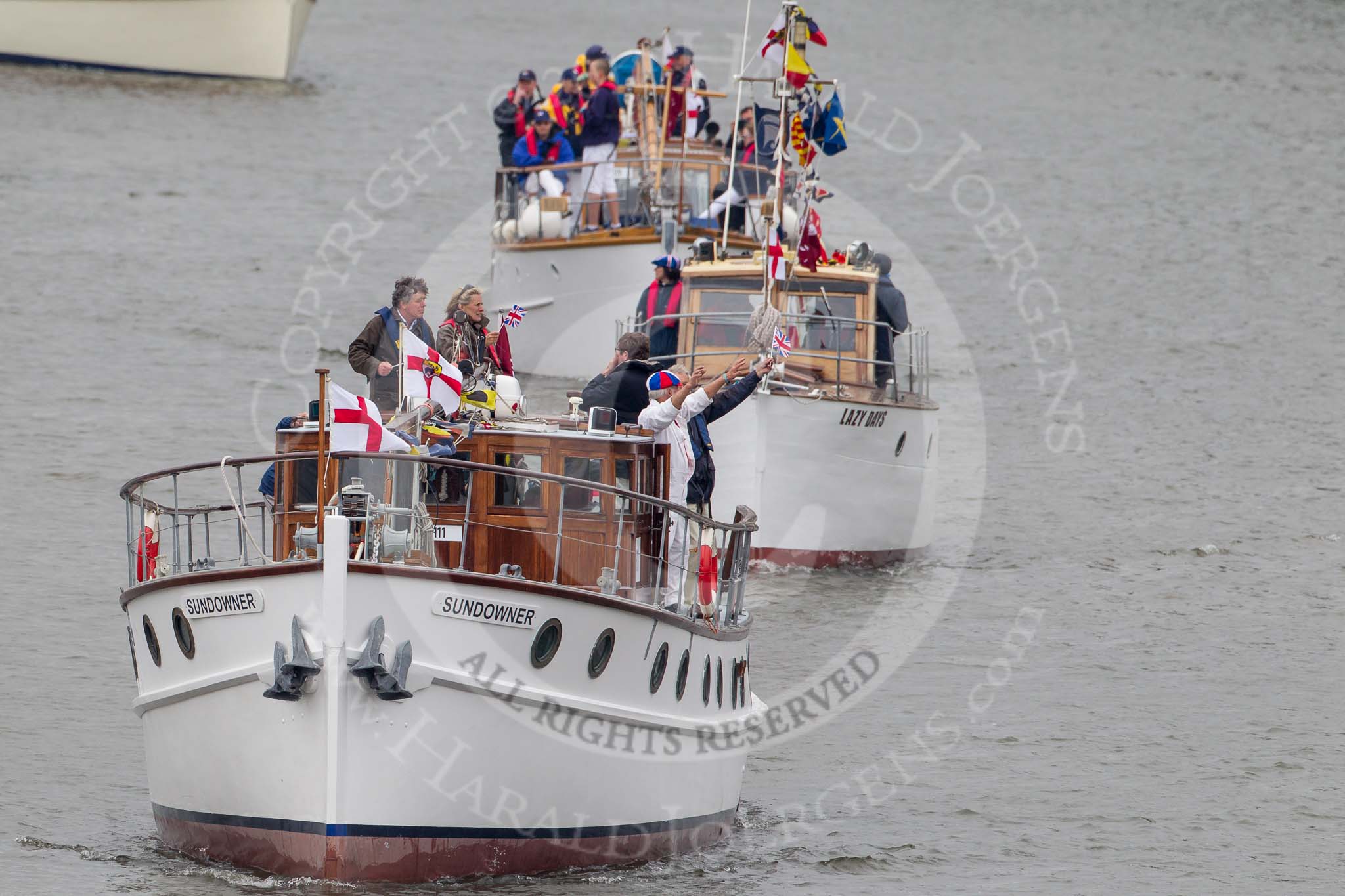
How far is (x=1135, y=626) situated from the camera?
21453 mm

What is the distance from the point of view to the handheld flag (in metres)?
21.1

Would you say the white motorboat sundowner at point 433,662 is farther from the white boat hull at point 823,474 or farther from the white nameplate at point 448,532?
the white boat hull at point 823,474

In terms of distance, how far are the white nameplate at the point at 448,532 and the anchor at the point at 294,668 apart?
133 centimetres

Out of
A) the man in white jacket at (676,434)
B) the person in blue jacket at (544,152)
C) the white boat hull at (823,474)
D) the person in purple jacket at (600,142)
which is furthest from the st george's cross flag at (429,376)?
the person in blue jacket at (544,152)

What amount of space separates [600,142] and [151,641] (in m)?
17.1

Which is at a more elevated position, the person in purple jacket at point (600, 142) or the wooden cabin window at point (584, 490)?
the person in purple jacket at point (600, 142)

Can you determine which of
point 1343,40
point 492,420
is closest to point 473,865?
point 492,420

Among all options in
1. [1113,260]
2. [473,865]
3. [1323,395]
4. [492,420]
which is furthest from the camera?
[1113,260]

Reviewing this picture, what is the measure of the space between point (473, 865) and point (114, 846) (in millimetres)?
2740

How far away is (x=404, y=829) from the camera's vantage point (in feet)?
41.1

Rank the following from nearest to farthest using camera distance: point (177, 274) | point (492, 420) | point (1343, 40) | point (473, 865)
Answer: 1. point (473, 865)
2. point (492, 420)
3. point (177, 274)
4. point (1343, 40)

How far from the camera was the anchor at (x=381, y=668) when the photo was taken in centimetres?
1198

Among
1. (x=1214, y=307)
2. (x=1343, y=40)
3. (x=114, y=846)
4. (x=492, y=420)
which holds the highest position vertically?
(x=1343, y=40)

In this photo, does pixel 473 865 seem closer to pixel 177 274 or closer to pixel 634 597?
pixel 634 597
